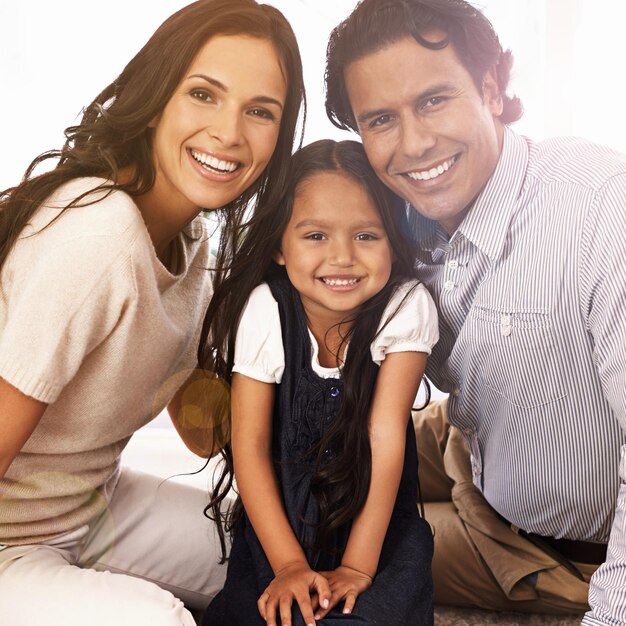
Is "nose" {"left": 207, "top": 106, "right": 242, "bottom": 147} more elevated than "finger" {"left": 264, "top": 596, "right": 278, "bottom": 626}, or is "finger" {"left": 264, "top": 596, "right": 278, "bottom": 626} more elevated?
"nose" {"left": 207, "top": 106, "right": 242, "bottom": 147}

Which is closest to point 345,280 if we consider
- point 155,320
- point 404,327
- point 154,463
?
point 404,327

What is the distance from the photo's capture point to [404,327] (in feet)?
3.14

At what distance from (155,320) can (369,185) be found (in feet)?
1.06

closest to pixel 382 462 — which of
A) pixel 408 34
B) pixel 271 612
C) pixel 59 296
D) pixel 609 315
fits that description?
pixel 271 612

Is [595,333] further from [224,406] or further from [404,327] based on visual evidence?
[224,406]

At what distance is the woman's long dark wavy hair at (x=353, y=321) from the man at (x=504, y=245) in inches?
1.5

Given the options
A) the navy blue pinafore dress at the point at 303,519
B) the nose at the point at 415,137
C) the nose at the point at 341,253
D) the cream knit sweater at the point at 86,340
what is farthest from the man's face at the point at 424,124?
the cream knit sweater at the point at 86,340

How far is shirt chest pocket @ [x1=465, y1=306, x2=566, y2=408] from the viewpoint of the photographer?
0.98 metres

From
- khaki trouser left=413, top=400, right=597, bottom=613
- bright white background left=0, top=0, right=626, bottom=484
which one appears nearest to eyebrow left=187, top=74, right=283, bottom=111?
bright white background left=0, top=0, right=626, bottom=484

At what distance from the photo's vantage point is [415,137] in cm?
98

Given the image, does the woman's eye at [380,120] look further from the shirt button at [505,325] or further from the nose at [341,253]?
the shirt button at [505,325]

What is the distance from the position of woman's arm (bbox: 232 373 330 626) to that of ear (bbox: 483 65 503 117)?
18.9 inches

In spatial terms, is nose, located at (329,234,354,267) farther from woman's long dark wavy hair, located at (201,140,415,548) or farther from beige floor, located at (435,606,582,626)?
beige floor, located at (435,606,582,626)

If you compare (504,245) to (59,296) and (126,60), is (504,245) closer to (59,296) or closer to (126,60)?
(59,296)
